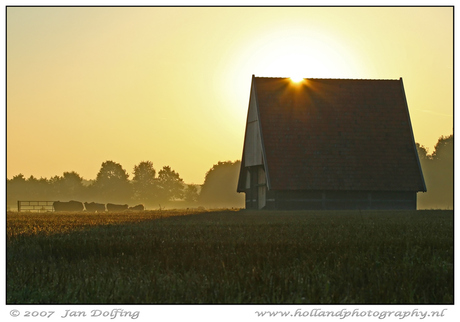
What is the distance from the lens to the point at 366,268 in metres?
7.69

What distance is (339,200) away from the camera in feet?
123

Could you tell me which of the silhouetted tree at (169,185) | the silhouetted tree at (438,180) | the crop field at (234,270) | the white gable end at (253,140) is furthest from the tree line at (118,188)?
the crop field at (234,270)

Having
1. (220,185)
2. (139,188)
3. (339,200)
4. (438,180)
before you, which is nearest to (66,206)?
(339,200)

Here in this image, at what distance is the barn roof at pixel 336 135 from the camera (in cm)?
3694

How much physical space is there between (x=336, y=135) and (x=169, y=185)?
118 m

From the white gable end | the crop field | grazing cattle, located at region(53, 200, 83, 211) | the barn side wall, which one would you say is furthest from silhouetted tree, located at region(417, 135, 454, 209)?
the crop field

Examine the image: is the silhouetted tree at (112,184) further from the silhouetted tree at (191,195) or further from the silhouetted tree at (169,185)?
the silhouetted tree at (191,195)

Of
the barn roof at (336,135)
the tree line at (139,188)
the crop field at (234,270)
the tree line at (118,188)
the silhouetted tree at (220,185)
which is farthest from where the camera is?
the tree line at (118,188)

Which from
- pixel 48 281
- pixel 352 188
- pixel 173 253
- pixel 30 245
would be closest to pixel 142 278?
pixel 48 281

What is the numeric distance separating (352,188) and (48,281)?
30.4 metres

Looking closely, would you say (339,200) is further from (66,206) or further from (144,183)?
(144,183)

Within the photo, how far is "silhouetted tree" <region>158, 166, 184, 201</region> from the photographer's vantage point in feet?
499

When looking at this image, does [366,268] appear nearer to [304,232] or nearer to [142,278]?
[142,278]

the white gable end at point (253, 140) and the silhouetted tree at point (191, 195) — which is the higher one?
the white gable end at point (253, 140)
